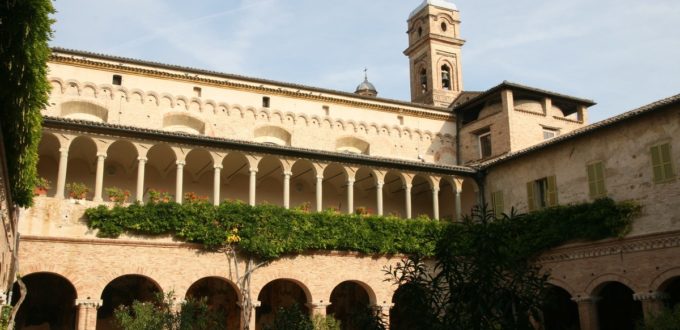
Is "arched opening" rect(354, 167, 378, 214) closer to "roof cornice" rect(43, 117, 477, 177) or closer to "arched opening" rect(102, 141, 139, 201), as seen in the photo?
"roof cornice" rect(43, 117, 477, 177)

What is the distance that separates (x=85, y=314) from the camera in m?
19.5

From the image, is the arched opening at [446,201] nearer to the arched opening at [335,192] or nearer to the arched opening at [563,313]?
the arched opening at [335,192]

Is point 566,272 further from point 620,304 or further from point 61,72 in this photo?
point 61,72

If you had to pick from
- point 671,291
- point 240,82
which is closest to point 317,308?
point 240,82

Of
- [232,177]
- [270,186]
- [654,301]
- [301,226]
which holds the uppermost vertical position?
[232,177]

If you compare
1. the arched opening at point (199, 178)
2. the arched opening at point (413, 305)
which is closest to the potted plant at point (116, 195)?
the arched opening at point (199, 178)

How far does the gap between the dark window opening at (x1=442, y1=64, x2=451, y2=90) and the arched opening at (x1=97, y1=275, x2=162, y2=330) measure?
2045 centimetres

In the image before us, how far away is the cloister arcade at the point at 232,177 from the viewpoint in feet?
73.7

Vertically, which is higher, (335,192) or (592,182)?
(335,192)

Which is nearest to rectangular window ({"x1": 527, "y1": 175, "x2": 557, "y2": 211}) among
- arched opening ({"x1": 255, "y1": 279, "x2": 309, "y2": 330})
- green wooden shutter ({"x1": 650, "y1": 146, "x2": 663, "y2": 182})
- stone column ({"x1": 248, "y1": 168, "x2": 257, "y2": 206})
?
green wooden shutter ({"x1": 650, "y1": 146, "x2": 663, "y2": 182})

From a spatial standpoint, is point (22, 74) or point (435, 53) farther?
point (435, 53)

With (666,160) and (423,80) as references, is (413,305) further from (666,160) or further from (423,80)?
(423,80)

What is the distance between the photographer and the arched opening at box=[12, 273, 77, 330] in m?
22.7

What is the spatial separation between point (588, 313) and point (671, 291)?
2.43m
